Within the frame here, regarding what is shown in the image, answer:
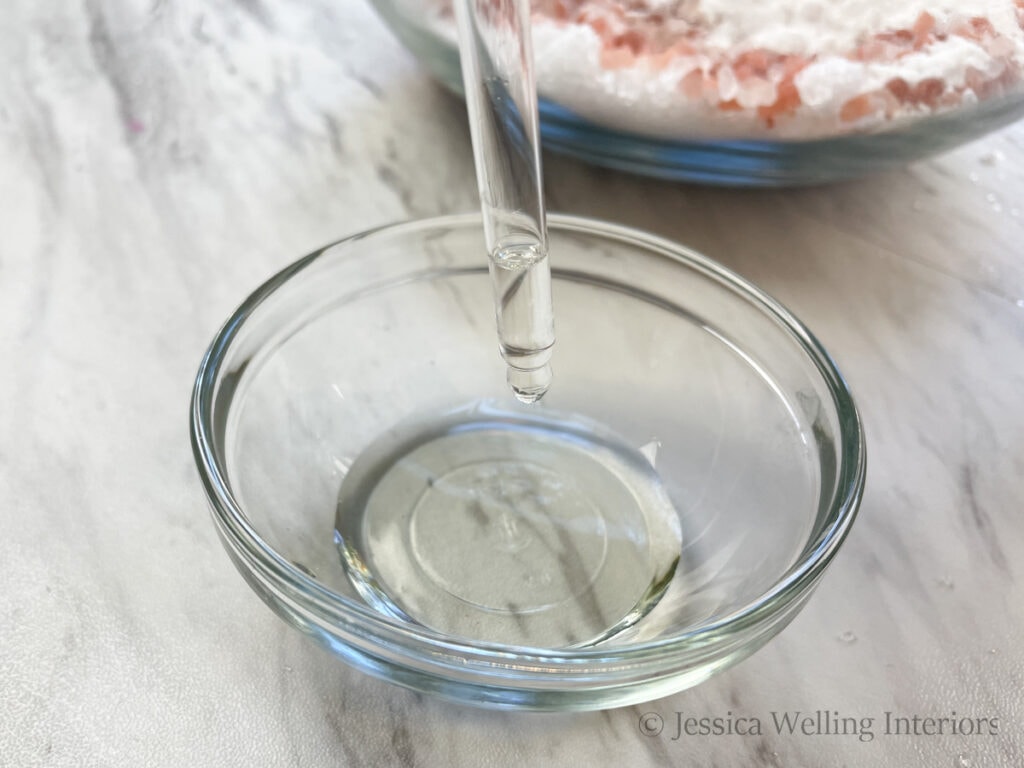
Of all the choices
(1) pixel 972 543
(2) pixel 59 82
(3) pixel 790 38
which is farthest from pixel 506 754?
(2) pixel 59 82

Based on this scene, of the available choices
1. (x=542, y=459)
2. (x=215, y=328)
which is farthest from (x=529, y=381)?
(x=215, y=328)

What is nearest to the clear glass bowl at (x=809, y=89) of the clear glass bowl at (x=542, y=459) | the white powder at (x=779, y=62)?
the white powder at (x=779, y=62)

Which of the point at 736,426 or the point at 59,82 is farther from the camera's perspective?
the point at 59,82

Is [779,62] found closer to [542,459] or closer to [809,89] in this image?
[809,89]

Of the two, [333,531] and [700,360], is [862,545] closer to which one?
[700,360]

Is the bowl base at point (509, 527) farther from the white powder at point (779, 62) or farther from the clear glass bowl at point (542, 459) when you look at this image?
the white powder at point (779, 62)

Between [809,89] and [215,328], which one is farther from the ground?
[809,89]

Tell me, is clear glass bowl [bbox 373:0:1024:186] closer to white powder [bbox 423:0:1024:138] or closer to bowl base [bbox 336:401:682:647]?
white powder [bbox 423:0:1024:138]
